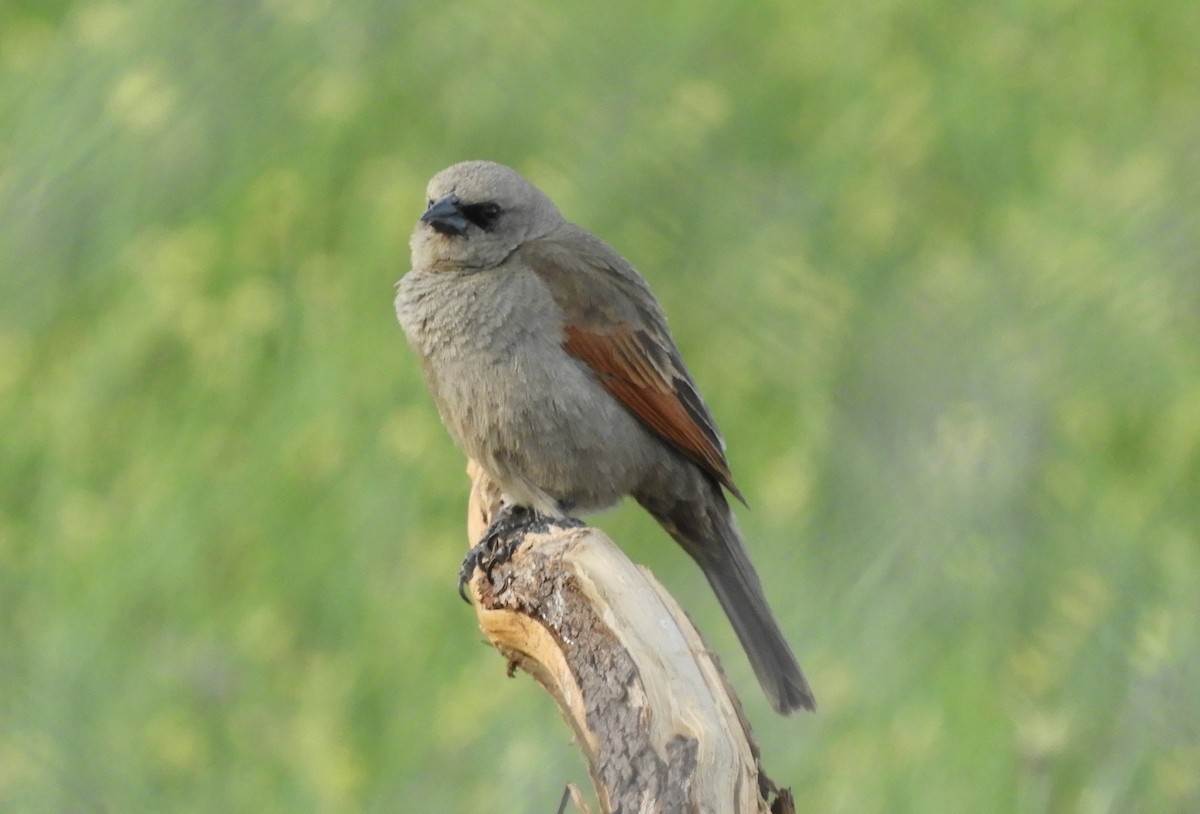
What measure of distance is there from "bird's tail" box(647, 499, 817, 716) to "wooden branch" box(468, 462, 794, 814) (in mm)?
1219

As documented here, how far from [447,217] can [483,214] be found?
138 mm

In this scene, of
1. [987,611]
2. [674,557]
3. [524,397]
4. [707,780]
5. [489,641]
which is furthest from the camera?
[674,557]

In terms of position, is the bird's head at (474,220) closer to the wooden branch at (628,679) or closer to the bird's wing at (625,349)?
the bird's wing at (625,349)

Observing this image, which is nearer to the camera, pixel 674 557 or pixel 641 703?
pixel 641 703

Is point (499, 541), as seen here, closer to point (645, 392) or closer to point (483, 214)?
point (645, 392)

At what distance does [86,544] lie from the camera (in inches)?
301

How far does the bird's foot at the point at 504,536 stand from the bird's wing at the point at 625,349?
438mm

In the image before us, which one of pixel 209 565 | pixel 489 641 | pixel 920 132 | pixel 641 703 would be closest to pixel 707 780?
pixel 641 703

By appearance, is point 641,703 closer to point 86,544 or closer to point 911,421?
point 911,421

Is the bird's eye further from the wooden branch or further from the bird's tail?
the wooden branch

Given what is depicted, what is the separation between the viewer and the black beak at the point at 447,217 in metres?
5.88

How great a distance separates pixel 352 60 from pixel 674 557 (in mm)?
2758

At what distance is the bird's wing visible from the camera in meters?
5.81

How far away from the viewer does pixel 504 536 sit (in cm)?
545
